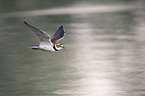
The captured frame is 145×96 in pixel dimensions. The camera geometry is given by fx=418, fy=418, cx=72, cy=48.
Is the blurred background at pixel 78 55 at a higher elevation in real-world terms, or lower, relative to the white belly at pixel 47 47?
higher

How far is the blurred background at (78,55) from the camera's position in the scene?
1077 cm

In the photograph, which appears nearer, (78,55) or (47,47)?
(47,47)

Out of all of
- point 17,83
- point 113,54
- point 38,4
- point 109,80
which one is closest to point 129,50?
point 113,54

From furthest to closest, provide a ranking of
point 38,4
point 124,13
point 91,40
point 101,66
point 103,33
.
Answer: point 38,4
point 124,13
point 103,33
point 91,40
point 101,66

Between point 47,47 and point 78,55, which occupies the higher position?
point 78,55

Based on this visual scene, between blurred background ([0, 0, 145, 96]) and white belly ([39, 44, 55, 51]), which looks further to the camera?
blurred background ([0, 0, 145, 96])

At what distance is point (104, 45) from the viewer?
14773mm

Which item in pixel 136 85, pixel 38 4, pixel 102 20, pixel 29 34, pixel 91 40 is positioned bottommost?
pixel 136 85

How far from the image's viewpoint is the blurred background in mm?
10766

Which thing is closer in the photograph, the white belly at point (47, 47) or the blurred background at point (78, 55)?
the white belly at point (47, 47)

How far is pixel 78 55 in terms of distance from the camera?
13906mm

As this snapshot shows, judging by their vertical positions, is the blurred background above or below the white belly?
above

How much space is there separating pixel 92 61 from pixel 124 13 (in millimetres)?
9188

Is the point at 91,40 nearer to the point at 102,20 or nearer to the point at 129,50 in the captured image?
the point at 129,50
